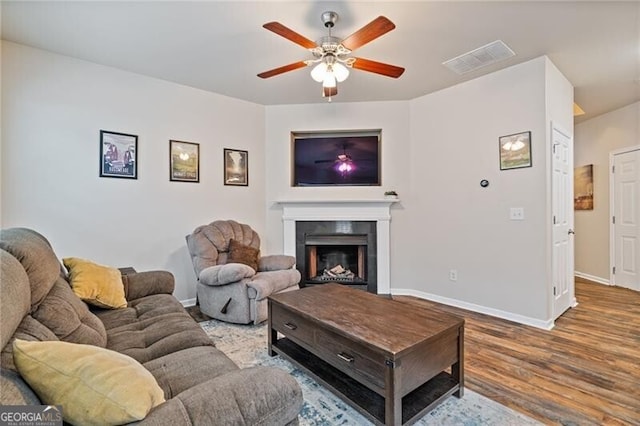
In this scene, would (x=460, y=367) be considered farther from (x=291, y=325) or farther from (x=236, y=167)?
(x=236, y=167)

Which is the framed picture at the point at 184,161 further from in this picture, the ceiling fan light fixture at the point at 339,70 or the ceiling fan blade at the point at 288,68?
the ceiling fan light fixture at the point at 339,70

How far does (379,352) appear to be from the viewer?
1.48 metres

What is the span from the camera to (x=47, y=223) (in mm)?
2777

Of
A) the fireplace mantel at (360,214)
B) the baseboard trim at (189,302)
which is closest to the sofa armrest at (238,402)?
the baseboard trim at (189,302)

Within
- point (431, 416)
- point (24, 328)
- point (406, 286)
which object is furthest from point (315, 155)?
point (24, 328)

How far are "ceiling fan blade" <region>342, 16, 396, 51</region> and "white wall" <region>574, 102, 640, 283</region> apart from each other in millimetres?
4569

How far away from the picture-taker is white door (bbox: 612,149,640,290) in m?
4.25

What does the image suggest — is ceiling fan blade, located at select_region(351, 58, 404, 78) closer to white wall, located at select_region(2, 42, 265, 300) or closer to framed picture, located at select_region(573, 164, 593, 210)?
white wall, located at select_region(2, 42, 265, 300)

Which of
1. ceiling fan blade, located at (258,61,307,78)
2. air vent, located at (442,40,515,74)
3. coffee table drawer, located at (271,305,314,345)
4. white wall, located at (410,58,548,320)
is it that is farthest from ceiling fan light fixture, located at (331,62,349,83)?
white wall, located at (410,58,548,320)

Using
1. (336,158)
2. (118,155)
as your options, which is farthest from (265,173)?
(118,155)

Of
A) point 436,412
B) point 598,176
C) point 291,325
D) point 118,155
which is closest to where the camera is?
point 436,412

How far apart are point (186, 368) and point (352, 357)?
32.5 inches

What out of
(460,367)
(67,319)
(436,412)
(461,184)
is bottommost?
(436,412)

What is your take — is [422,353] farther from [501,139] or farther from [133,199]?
[133,199]
